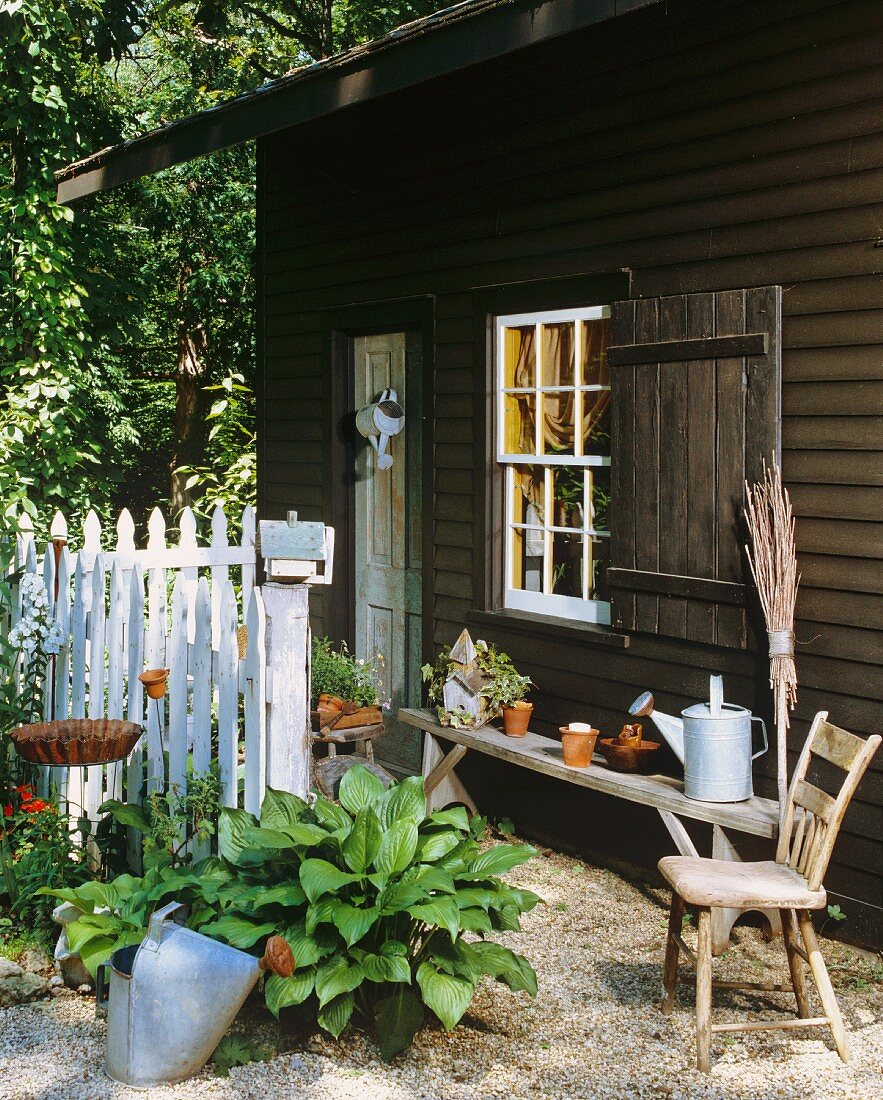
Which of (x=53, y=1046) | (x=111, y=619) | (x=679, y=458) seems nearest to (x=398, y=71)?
(x=679, y=458)

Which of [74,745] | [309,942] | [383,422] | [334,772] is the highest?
[383,422]

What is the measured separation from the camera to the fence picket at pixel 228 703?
4137 millimetres

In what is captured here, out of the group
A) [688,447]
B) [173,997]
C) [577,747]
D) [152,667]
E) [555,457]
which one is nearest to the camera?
[173,997]

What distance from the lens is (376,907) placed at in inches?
134

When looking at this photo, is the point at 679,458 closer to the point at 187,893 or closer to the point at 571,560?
the point at 571,560

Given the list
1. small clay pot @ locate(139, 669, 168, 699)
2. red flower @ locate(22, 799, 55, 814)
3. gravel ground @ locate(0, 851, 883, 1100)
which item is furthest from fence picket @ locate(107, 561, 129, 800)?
gravel ground @ locate(0, 851, 883, 1100)

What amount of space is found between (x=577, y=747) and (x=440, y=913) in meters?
1.87

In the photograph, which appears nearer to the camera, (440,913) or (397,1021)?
(440,913)

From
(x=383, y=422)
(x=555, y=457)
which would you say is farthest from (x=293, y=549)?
(x=383, y=422)

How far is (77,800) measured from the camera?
5.13 meters

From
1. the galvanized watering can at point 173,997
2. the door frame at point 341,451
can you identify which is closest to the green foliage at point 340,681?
the door frame at point 341,451

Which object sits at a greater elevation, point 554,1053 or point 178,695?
point 178,695

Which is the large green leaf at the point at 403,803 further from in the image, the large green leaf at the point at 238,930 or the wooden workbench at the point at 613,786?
the wooden workbench at the point at 613,786

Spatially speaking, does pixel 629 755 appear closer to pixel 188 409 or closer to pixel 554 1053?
pixel 554 1053
